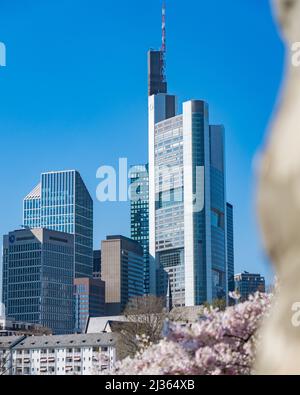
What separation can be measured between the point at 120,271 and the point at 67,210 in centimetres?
1483

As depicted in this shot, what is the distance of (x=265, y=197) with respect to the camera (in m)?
1.06

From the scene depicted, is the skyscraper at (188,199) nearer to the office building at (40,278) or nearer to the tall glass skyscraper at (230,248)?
the tall glass skyscraper at (230,248)

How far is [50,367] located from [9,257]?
4418 cm

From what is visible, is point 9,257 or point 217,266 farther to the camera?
point 9,257

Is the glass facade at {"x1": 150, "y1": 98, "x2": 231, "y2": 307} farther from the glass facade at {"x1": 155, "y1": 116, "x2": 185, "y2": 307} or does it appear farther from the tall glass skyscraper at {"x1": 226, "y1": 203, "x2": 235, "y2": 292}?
the tall glass skyscraper at {"x1": 226, "y1": 203, "x2": 235, "y2": 292}

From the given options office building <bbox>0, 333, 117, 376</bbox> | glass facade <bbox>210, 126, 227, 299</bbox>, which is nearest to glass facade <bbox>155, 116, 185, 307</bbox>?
glass facade <bbox>210, 126, 227, 299</bbox>

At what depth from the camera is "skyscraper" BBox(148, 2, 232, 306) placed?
7031 centimetres

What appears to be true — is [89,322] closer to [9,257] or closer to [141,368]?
[9,257]

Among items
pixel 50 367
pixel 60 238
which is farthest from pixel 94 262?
pixel 50 367

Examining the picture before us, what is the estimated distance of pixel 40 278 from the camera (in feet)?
302

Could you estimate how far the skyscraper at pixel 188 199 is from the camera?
7031 centimetres

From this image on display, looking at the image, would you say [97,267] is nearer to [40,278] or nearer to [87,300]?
[40,278]

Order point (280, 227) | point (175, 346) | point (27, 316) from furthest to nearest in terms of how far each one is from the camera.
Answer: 1. point (27, 316)
2. point (175, 346)
3. point (280, 227)
